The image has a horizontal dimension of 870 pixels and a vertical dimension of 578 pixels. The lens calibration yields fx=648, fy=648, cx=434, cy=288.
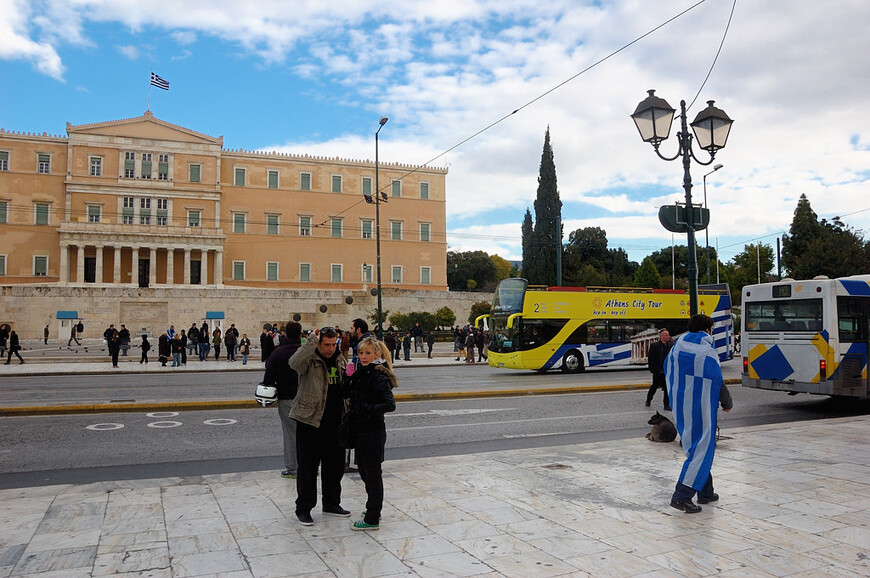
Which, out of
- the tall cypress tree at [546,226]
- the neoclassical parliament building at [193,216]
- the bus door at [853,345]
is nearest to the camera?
the bus door at [853,345]

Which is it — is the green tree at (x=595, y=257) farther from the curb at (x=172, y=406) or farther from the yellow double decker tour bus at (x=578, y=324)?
the curb at (x=172, y=406)

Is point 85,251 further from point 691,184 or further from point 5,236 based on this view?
point 691,184

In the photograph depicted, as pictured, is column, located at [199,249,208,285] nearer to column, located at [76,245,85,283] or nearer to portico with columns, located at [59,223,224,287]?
portico with columns, located at [59,223,224,287]

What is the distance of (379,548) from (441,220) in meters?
65.4

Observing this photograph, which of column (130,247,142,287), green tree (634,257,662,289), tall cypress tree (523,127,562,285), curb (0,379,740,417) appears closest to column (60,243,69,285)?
column (130,247,142,287)

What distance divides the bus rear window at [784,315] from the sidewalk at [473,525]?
6049mm

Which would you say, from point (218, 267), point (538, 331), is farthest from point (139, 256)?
point (538, 331)

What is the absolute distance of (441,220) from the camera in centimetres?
6944

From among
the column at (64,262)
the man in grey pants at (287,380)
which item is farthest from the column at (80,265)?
the man in grey pants at (287,380)

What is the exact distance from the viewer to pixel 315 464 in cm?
552

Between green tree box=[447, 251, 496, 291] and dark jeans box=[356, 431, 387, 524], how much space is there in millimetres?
80053

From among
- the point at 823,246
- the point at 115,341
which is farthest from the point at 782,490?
the point at 823,246

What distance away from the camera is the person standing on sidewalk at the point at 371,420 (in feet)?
17.0

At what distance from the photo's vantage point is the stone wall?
49688mm
